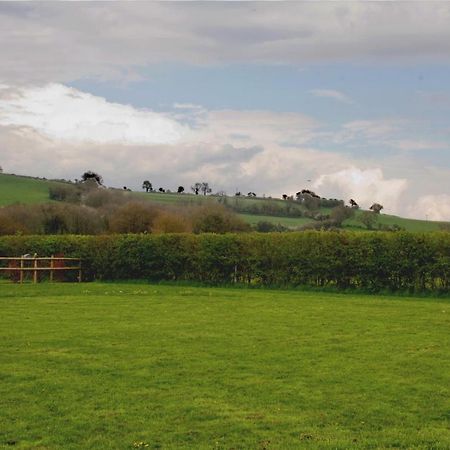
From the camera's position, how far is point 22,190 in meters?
95.9

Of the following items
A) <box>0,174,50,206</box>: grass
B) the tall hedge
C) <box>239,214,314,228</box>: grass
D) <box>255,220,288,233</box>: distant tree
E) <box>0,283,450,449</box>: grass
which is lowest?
<box>0,283,450,449</box>: grass

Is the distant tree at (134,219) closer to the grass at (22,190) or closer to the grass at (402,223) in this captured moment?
the grass at (402,223)

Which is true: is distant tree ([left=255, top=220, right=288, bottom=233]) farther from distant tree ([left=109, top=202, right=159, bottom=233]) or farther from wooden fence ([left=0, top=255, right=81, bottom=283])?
wooden fence ([left=0, top=255, right=81, bottom=283])

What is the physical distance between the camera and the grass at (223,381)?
7613 millimetres

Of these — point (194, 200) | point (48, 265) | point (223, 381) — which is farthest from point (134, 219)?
point (223, 381)

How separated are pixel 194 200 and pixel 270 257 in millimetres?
58988

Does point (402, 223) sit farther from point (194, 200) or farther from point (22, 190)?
point (22, 190)

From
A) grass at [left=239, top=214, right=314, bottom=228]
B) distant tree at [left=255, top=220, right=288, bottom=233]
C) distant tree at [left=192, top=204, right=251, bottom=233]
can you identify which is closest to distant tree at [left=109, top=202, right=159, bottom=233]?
distant tree at [left=192, top=204, right=251, bottom=233]

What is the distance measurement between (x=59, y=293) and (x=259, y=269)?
32.6 ft

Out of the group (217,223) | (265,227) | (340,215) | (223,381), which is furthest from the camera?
(340,215)

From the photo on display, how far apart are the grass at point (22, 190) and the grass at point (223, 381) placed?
7273cm

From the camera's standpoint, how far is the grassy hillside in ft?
257

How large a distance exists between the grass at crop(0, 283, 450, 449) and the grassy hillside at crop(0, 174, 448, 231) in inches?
2122

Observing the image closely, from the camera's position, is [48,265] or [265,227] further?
[265,227]
